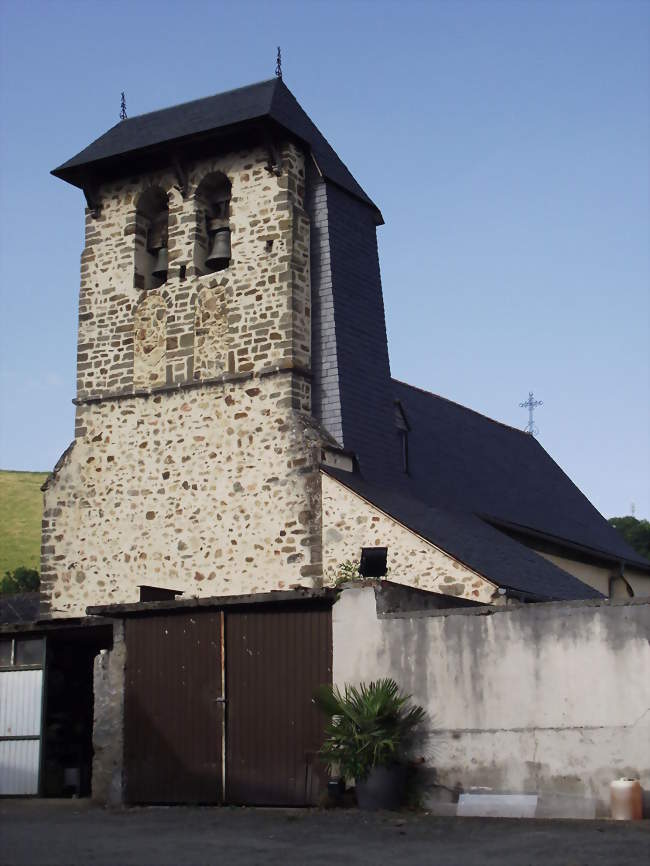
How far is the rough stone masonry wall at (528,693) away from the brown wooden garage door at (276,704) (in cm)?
78

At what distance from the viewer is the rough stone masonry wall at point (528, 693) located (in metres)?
12.7

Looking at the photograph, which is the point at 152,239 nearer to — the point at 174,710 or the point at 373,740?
the point at 174,710

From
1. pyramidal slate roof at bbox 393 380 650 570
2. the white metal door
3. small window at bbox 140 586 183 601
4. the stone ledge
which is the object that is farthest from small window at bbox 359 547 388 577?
pyramidal slate roof at bbox 393 380 650 570

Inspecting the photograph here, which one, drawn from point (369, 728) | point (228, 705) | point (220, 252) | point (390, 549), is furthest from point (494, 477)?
point (369, 728)

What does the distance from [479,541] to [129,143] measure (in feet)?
31.9

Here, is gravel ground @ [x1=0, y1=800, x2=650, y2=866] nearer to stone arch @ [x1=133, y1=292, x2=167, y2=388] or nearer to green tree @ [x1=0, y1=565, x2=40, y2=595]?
stone arch @ [x1=133, y1=292, x2=167, y2=388]

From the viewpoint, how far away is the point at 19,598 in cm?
4509

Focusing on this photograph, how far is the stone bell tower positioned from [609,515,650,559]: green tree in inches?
1318

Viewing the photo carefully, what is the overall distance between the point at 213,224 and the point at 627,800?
552 inches

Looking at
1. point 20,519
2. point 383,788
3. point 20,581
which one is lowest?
point 383,788

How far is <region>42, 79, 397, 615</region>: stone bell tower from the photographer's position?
21.5m

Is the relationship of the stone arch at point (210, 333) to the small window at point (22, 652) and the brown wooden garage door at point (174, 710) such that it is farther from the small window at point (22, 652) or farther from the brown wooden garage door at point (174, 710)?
the brown wooden garage door at point (174, 710)

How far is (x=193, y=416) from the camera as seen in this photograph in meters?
22.3

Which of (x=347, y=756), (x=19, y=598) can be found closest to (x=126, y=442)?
(x=347, y=756)
